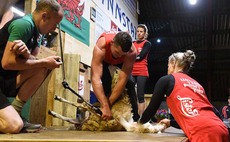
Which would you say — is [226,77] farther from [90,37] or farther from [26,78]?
[26,78]

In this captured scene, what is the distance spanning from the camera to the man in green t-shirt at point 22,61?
212 cm

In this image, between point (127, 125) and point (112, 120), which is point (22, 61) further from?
point (127, 125)

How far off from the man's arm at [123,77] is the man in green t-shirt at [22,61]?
0.74 m

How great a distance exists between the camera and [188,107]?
2.22 metres

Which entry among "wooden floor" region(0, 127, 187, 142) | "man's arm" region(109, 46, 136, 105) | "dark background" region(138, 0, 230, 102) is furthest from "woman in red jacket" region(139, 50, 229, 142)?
"dark background" region(138, 0, 230, 102)

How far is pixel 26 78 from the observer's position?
2441 millimetres

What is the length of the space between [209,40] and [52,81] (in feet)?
31.0

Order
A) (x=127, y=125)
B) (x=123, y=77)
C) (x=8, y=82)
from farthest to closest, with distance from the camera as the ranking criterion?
1. (x=123, y=77)
2. (x=127, y=125)
3. (x=8, y=82)

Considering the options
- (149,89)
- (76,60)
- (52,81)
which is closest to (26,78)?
(52,81)

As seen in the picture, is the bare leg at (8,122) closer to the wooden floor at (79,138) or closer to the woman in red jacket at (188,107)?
the wooden floor at (79,138)

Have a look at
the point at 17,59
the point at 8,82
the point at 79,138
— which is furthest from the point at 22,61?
the point at 79,138

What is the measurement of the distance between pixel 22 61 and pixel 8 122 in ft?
1.52

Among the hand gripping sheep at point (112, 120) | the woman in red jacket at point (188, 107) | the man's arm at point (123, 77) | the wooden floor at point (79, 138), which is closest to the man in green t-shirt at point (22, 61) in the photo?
the wooden floor at point (79, 138)

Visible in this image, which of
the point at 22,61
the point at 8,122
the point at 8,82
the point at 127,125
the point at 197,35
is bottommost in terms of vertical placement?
the point at 127,125
